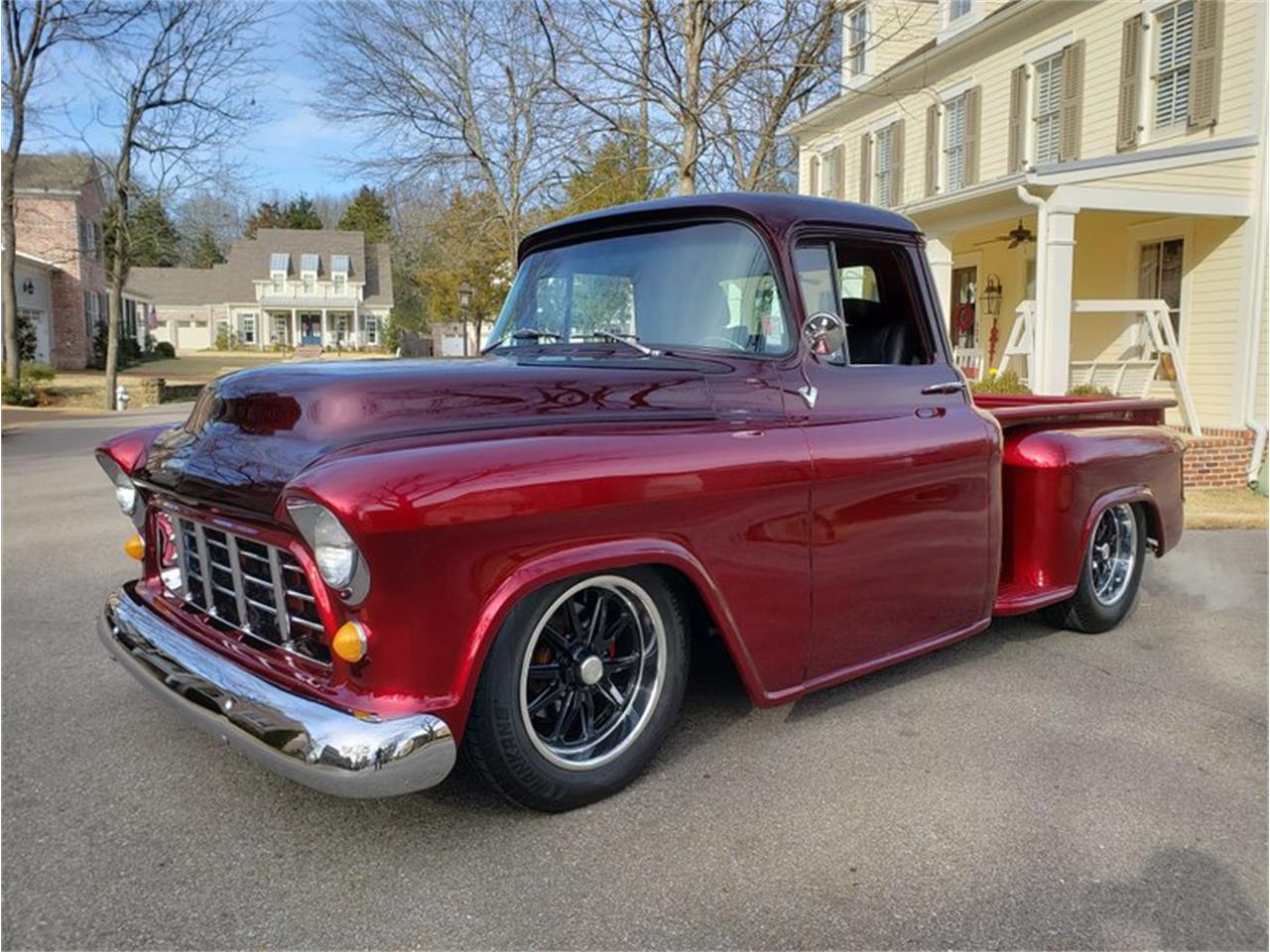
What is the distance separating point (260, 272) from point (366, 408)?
67.8 m

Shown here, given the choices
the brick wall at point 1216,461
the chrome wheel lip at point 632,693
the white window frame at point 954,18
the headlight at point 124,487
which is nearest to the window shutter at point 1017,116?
the white window frame at point 954,18

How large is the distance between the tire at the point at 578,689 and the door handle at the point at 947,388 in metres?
1.53

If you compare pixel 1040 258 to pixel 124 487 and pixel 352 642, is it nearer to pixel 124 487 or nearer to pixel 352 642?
pixel 124 487

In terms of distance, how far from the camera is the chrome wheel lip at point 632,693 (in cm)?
267

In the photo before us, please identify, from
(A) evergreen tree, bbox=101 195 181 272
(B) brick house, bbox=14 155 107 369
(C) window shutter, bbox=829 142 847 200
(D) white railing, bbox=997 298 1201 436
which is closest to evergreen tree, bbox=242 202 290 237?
(B) brick house, bbox=14 155 107 369

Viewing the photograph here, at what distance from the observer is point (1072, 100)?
46.1 feet

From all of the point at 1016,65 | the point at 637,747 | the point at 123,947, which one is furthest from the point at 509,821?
the point at 1016,65

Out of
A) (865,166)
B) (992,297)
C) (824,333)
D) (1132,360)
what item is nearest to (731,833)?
(824,333)

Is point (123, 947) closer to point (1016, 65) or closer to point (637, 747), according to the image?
point (637, 747)

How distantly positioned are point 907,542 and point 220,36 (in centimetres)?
2491

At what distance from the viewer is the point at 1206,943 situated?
7.47 feet

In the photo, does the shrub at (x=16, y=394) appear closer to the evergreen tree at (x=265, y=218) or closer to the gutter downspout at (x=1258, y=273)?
the gutter downspout at (x=1258, y=273)

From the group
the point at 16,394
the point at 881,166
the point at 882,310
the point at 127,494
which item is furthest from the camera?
the point at 16,394

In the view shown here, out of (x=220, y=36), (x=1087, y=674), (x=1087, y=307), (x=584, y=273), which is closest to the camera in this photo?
(x=584, y=273)
